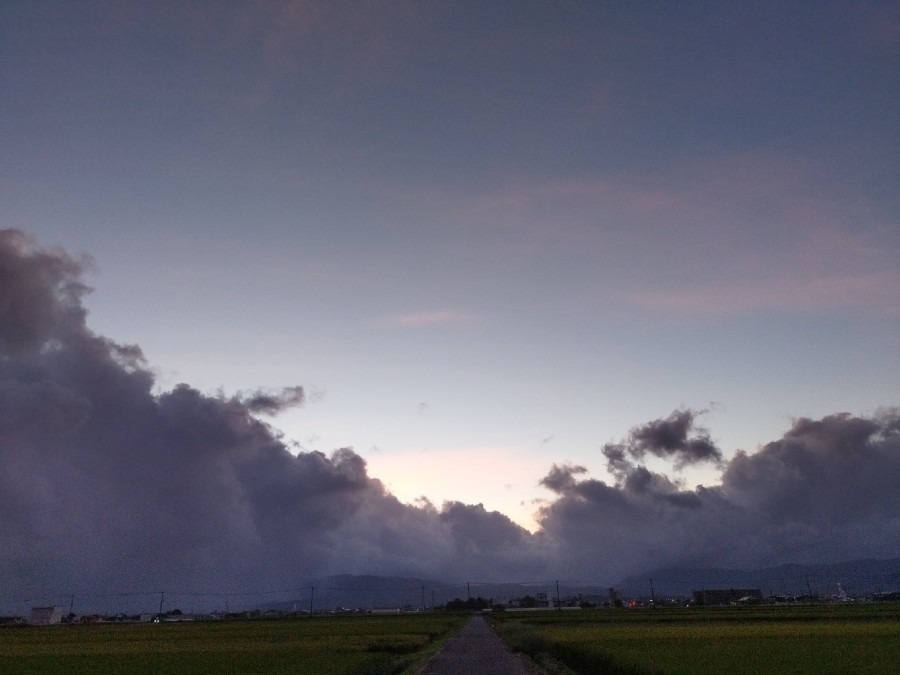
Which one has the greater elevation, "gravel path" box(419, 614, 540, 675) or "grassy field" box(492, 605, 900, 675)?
"grassy field" box(492, 605, 900, 675)

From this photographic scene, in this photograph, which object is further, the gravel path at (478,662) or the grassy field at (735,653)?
the gravel path at (478,662)

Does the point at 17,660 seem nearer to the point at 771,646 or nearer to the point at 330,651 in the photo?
the point at 330,651

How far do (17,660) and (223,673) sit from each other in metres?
24.5

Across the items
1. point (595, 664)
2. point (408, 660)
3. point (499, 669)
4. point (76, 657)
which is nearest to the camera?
point (595, 664)

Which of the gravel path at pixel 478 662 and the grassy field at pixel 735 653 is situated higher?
the grassy field at pixel 735 653

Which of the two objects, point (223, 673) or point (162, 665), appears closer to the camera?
point (223, 673)

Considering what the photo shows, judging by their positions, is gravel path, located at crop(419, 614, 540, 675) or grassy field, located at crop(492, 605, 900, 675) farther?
gravel path, located at crop(419, 614, 540, 675)

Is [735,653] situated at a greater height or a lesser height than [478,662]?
greater

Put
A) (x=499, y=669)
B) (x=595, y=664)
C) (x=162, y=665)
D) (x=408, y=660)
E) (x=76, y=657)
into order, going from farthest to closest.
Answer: (x=76, y=657) < (x=408, y=660) < (x=162, y=665) < (x=499, y=669) < (x=595, y=664)

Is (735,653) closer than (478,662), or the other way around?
(735,653)

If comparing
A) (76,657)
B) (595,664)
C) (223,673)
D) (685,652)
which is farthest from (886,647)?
(76,657)

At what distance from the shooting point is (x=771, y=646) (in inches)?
1977

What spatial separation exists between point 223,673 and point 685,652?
30.5 metres

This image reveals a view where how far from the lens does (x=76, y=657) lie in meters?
59.1
